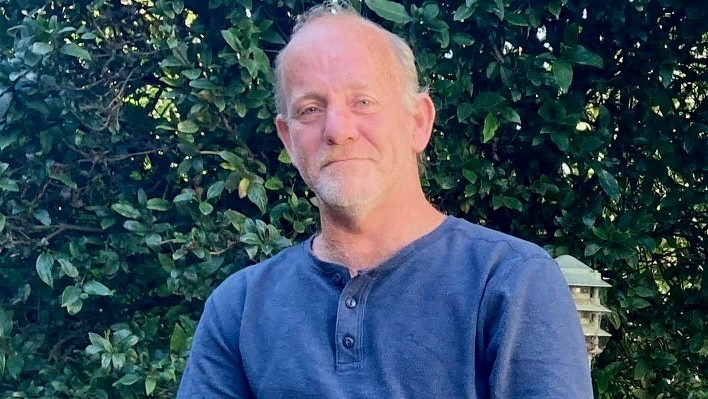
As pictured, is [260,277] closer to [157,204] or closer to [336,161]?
[336,161]

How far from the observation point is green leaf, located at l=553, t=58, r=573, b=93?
→ 7.48ft

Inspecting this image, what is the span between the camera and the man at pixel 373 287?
5.17 feet

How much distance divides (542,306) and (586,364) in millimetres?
157

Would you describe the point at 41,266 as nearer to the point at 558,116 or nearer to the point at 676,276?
the point at 558,116

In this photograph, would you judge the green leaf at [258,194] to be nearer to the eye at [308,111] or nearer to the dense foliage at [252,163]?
the dense foliage at [252,163]

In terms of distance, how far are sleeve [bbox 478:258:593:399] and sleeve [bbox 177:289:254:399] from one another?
24.7 inches

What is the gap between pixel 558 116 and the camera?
7.85ft

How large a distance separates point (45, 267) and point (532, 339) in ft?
5.29

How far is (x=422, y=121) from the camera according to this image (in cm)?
195

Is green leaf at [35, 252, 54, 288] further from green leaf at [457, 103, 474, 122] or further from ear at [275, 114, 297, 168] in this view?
green leaf at [457, 103, 474, 122]

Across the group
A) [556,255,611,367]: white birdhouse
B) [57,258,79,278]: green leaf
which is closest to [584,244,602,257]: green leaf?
[556,255,611,367]: white birdhouse

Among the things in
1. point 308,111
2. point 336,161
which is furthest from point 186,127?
point 336,161

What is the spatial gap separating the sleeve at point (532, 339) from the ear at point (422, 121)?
18.1 inches

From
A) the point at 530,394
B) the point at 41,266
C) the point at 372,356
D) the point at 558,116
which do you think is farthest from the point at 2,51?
the point at 530,394
